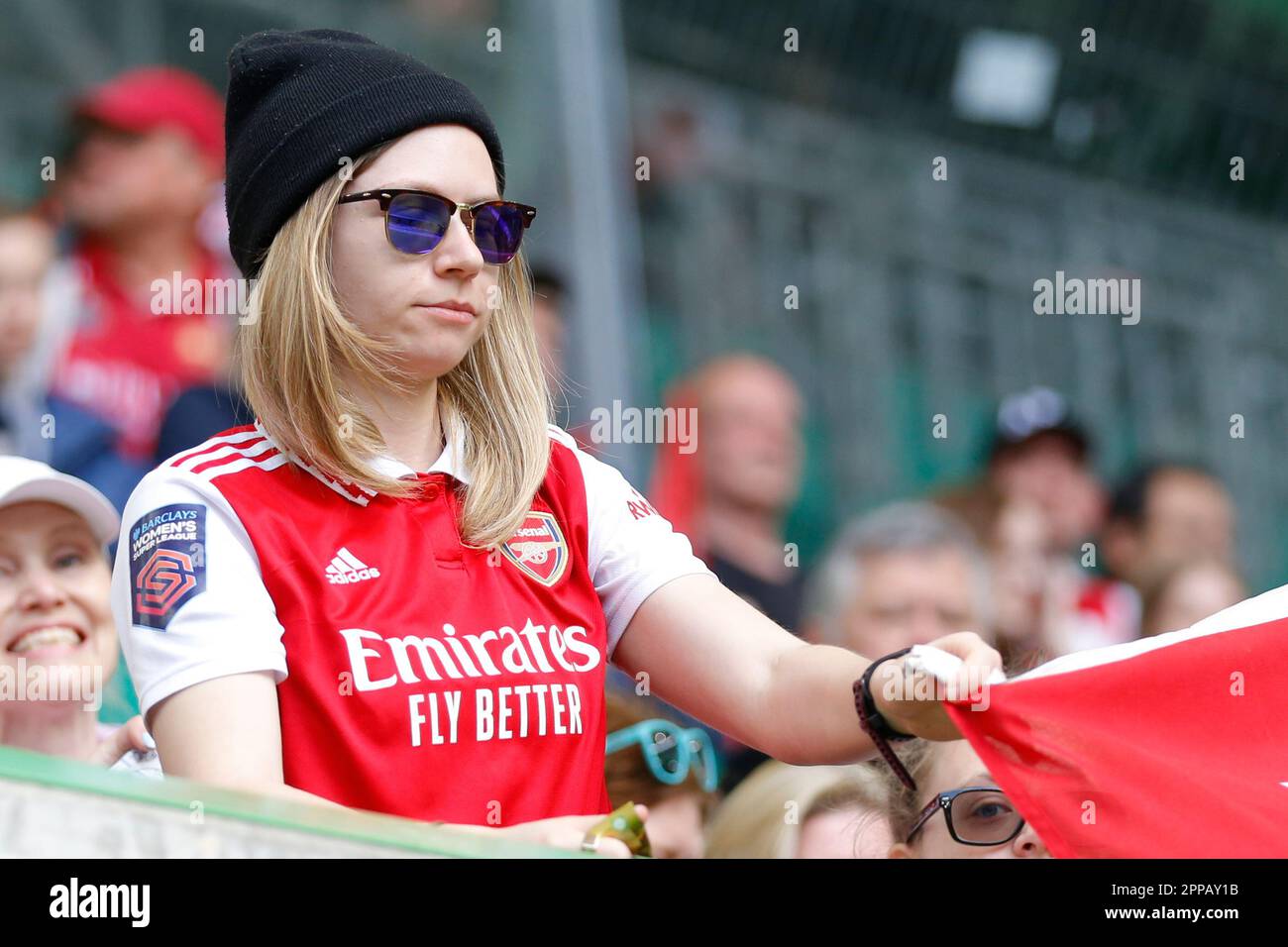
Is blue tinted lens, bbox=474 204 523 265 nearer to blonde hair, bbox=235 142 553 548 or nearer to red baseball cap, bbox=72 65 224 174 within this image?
blonde hair, bbox=235 142 553 548

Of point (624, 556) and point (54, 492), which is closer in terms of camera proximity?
point (624, 556)

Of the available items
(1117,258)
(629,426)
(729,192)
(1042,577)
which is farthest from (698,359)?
(1117,258)

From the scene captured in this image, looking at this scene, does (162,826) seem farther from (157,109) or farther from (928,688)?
(157,109)

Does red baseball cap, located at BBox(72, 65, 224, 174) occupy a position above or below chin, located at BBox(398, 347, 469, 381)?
above

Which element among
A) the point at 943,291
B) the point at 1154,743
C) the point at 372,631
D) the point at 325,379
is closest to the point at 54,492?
the point at 325,379

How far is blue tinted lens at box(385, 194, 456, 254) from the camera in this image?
235 centimetres

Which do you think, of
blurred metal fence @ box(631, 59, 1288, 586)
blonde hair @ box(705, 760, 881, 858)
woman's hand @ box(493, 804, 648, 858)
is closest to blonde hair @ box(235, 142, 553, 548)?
woman's hand @ box(493, 804, 648, 858)

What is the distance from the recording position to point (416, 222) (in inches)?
92.8

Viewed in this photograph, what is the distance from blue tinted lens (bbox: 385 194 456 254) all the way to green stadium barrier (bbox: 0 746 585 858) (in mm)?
774

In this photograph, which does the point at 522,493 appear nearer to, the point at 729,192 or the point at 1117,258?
the point at 729,192

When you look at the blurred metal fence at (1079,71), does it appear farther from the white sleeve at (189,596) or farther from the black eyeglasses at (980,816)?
the white sleeve at (189,596)

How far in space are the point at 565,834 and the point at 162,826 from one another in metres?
0.43

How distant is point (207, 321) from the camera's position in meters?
5.38

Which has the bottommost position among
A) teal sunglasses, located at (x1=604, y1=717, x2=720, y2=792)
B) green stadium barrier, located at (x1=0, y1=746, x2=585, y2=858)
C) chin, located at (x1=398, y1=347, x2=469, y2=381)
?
teal sunglasses, located at (x1=604, y1=717, x2=720, y2=792)
